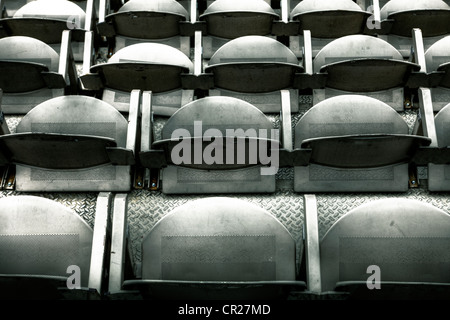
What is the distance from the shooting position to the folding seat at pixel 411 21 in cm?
128

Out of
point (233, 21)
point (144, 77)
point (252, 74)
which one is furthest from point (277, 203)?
point (233, 21)

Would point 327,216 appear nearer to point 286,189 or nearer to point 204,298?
point 286,189

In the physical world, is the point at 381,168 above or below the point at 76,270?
above

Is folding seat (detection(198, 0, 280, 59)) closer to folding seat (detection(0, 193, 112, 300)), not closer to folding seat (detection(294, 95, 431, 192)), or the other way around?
folding seat (detection(294, 95, 431, 192))

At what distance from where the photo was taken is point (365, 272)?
750 millimetres

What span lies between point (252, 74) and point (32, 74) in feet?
1.64

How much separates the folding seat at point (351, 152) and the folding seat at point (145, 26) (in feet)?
1.78

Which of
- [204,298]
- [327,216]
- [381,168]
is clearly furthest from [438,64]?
[204,298]

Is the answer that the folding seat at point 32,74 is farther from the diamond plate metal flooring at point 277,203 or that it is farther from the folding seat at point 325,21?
the folding seat at point 325,21

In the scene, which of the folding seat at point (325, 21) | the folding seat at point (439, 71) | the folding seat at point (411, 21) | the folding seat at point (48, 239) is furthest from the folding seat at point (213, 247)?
the folding seat at point (411, 21)

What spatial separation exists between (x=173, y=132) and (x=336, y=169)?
1.10ft

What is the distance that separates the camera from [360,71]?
1.04m

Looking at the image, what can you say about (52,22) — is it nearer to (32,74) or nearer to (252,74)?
(32,74)

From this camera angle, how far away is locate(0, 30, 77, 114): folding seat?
1.06 metres
